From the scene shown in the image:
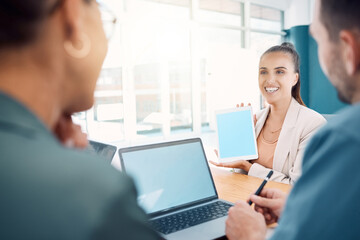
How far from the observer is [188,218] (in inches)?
43.9

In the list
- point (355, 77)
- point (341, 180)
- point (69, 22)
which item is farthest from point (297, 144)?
point (69, 22)

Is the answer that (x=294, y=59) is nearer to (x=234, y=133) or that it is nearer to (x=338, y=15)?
(x=234, y=133)

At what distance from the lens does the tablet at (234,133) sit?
5.85 ft

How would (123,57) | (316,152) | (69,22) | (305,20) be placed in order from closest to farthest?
(69,22)
(316,152)
(123,57)
(305,20)

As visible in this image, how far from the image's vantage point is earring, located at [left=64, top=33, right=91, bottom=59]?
1.39 ft

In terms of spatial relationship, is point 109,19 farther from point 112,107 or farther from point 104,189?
point 112,107

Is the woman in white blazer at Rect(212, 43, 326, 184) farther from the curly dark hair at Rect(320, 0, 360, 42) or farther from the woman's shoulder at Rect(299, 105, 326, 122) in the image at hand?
the curly dark hair at Rect(320, 0, 360, 42)

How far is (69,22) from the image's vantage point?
1.35 ft

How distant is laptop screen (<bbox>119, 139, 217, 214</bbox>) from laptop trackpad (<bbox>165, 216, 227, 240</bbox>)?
153mm

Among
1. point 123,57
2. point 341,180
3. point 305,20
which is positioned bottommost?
point 341,180

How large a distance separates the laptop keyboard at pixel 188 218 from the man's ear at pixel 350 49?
0.72 m

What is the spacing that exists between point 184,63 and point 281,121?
14.2 ft

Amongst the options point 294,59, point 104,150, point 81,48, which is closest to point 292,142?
point 294,59

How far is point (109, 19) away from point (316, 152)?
1.56ft
